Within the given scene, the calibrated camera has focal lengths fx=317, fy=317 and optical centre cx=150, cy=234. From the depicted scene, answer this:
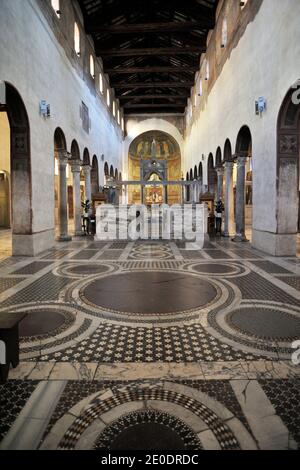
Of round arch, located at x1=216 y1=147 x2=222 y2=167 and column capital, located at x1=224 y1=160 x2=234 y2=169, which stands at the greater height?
round arch, located at x1=216 y1=147 x2=222 y2=167

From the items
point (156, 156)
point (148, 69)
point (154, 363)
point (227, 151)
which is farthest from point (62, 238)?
point (156, 156)

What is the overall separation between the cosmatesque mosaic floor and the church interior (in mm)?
17

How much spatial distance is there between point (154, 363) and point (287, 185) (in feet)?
25.4

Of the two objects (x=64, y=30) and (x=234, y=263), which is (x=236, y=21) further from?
(x=234, y=263)

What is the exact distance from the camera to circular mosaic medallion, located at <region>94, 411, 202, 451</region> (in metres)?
2.21

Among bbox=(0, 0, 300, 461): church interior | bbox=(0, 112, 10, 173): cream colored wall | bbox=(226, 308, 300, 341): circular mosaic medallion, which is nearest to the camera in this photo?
→ bbox=(0, 0, 300, 461): church interior

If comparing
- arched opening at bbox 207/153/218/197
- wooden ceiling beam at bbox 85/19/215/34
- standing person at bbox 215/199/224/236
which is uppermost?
wooden ceiling beam at bbox 85/19/215/34

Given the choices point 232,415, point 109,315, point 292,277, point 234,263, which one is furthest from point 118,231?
point 232,415

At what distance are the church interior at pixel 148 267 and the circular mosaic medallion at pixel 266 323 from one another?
4 cm

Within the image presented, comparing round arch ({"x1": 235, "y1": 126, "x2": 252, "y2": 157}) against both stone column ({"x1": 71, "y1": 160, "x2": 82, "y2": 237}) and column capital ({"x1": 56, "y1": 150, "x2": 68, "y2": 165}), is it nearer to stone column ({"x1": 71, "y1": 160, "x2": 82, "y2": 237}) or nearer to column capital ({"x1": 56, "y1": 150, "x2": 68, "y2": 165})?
column capital ({"x1": 56, "y1": 150, "x2": 68, "y2": 165})

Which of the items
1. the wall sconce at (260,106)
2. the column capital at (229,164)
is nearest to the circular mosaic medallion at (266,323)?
the wall sconce at (260,106)

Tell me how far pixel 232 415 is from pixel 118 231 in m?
13.9

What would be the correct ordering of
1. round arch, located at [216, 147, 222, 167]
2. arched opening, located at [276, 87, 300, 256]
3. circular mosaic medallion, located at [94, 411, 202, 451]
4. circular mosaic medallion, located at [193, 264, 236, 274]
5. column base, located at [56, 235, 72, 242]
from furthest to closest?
round arch, located at [216, 147, 222, 167] → column base, located at [56, 235, 72, 242] → arched opening, located at [276, 87, 300, 256] → circular mosaic medallion, located at [193, 264, 236, 274] → circular mosaic medallion, located at [94, 411, 202, 451]

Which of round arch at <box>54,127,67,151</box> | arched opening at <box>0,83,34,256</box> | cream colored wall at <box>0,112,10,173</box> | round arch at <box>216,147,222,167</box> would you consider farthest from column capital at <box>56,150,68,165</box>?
round arch at <box>216,147,222,167</box>
